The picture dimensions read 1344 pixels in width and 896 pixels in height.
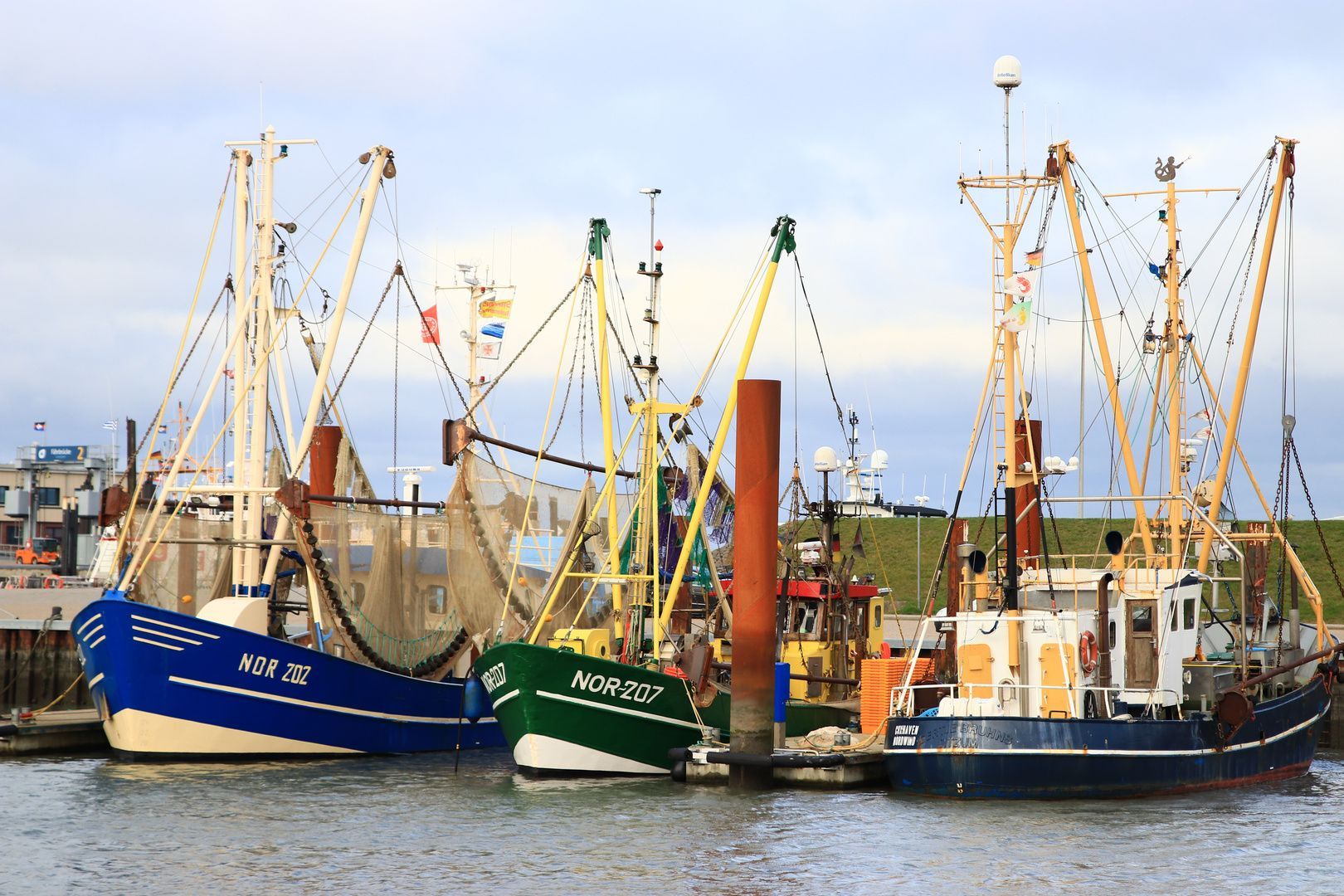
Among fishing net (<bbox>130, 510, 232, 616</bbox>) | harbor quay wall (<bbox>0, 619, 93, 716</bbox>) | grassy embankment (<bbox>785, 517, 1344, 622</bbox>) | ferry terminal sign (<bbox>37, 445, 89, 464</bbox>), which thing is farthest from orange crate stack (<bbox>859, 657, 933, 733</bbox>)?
ferry terminal sign (<bbox>37, 445, 89, 464</bbox>)

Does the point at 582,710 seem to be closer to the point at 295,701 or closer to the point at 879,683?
the point at 879,683

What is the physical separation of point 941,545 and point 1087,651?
104ft

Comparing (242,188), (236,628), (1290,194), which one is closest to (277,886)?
(236,628)

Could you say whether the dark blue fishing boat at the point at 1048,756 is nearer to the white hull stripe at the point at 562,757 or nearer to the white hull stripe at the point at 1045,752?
the white hull stripe at the point at 1045,752

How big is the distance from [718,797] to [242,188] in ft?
52.4

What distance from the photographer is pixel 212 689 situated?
2767 cm

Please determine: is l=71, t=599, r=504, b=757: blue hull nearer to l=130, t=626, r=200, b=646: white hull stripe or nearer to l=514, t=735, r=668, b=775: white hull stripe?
l=130, t=626, r=200, b=646: white hull stripe

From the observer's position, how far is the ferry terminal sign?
296 feet

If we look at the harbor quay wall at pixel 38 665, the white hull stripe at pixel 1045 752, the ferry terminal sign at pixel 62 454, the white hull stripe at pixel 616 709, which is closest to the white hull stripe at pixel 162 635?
the white hull stripe at pixel 616 709

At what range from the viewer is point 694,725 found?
91.3 ft

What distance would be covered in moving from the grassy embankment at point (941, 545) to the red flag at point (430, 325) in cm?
1988

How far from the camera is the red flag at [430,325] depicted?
119 ft

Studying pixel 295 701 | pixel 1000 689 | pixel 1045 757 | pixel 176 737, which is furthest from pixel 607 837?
pixel 176 737

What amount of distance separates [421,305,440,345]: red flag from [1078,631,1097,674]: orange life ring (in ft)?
53.9
